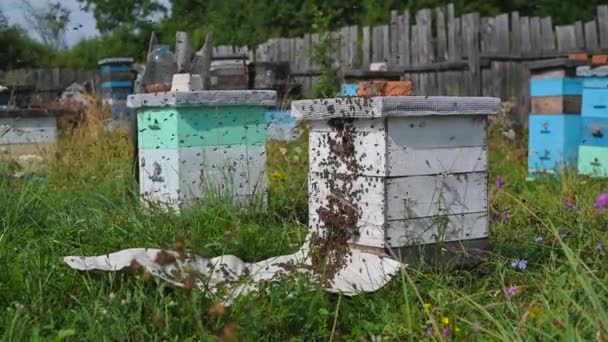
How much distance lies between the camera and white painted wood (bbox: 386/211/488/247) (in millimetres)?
2830

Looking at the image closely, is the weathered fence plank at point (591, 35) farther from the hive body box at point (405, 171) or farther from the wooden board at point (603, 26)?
the hive body box at point (405, 171)

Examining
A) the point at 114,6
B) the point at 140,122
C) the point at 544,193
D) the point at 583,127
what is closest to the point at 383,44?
the point at 114,6

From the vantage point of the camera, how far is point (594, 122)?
18.9 feet

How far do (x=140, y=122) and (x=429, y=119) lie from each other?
1.74m

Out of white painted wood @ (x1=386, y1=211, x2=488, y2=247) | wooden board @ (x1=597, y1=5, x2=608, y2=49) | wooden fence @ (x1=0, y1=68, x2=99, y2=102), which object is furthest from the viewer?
wooden fence @ (x1=0, y1=68, x2=99, y2=102)

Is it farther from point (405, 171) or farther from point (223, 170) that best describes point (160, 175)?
point (405, 171)

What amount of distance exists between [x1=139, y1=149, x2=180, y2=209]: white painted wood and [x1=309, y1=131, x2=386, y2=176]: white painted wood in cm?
94

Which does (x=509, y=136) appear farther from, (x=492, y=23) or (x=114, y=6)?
(x=114, y=6)

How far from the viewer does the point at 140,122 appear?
13.5 feet

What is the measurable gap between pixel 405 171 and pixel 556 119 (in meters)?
3.53

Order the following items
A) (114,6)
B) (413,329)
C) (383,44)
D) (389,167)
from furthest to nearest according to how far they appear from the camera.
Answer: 1. (383,44)
2. (114,6)
3. (389,167)
4. (413,329)

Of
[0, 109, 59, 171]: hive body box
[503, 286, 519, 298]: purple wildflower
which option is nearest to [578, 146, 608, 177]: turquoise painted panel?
[503, 286, 519, 298]: purple wildflower

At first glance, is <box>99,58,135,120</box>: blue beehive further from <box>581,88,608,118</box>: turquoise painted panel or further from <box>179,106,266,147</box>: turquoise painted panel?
<box>179,106,266,147</box>: turquoise painted panel

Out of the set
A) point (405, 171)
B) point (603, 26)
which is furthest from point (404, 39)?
point (405, 171)
